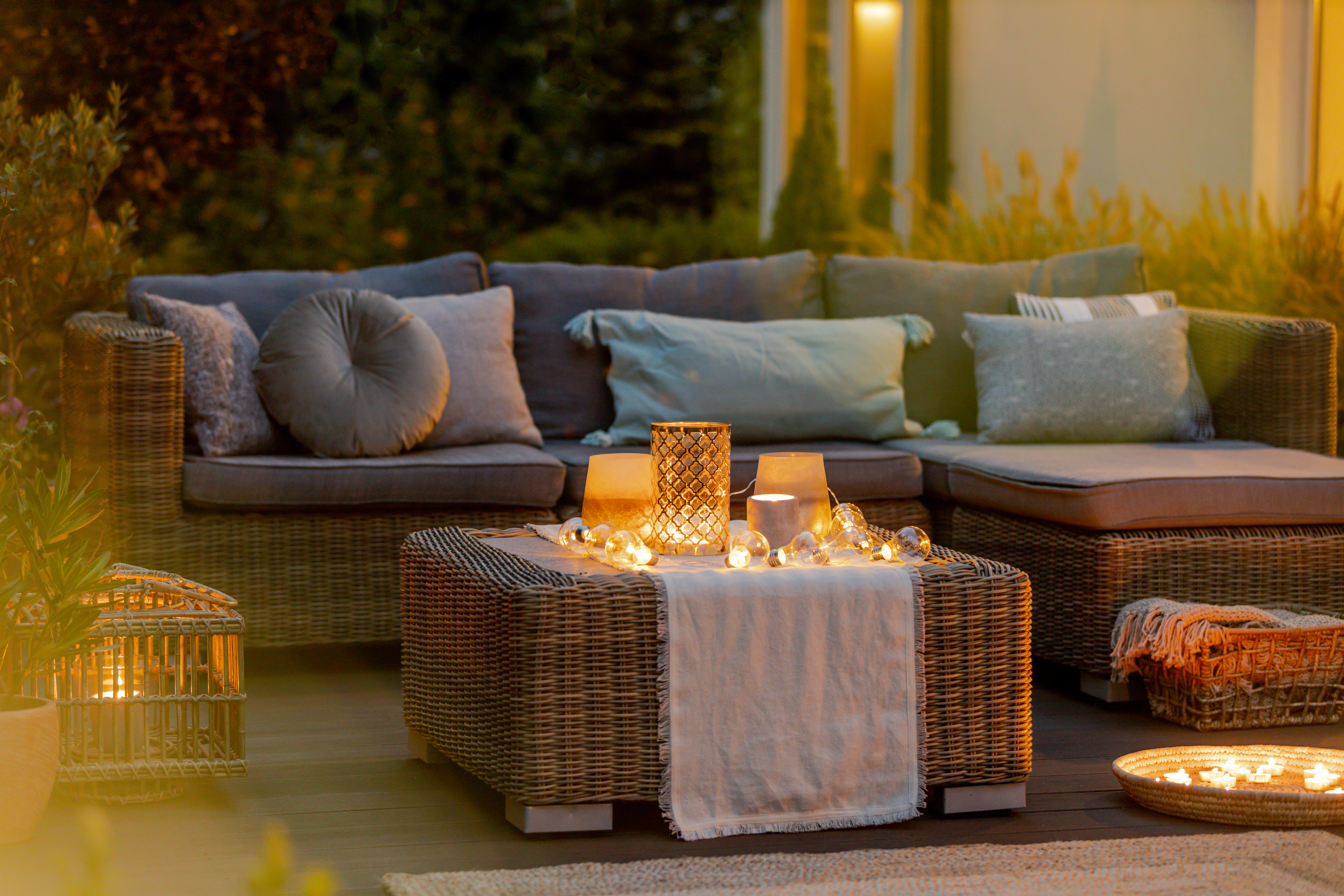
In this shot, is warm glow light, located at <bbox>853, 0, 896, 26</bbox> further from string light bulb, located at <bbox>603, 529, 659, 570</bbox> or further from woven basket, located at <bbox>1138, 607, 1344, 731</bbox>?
string light bulb, located at <bbox>603, 529, 659, 570</bbox>

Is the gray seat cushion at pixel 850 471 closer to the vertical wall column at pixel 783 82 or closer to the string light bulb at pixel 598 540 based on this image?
the string light bulb at pixel 598 540

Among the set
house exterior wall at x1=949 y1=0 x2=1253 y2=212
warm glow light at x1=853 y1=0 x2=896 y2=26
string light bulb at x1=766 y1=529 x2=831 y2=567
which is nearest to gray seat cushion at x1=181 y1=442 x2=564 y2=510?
string light bulb at x1=766 y1=529 x2=831 y2=567

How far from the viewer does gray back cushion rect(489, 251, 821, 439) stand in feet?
12.0

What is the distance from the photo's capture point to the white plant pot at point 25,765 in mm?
1839

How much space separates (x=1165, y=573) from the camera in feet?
8.93

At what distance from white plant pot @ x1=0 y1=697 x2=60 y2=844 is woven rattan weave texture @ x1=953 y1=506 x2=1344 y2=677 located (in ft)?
6.09

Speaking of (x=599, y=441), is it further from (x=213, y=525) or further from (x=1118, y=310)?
(x=1118, y=310)

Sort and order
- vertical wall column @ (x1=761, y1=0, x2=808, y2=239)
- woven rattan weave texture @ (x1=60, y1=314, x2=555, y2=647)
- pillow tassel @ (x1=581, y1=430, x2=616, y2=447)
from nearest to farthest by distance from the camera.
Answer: woven rattan weave texture @ (x1=60, y1=314, x2=555, y2=647)
pillow tassel @ (x1=581, y1=430, x2=616, y2=447)
vertical wall column @ (x1=761, y1=0, x2=808, y2=239)

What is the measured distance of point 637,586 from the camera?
1.92 meters

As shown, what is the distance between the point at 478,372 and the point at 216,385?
25.1 inches

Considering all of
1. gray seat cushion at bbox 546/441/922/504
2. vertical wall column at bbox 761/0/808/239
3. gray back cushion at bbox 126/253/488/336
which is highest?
vertical wall column at bbox 761/0/808/239

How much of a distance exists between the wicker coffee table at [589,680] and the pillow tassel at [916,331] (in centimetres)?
161

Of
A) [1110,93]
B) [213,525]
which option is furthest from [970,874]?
[1110,93]

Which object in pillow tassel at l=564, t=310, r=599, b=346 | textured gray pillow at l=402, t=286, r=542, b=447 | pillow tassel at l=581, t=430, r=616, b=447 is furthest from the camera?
pillow tassel at l=564, t=310, r=599, b=346
